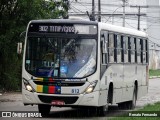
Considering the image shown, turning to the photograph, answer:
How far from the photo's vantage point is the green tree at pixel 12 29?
→ 29312 mm

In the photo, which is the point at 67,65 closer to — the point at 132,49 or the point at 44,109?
the point at 44,109

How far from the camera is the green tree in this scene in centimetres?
2931

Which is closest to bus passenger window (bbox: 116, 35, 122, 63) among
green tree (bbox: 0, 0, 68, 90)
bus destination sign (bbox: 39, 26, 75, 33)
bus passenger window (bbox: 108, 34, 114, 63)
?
bus passenger window (bbox: 108, 34, 114, 63)

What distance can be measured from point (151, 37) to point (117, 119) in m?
74.2

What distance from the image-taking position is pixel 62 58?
1608cm

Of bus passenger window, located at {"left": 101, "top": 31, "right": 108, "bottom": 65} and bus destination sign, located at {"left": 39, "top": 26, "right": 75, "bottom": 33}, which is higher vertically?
bus destination sign, located at {"left": 39, "top": 26, "right": 75, "bottom": 33}

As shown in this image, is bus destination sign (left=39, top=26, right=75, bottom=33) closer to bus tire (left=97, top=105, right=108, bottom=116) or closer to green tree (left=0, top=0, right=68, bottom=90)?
bus tire (left=97, top=105, right=108, bottom=116)

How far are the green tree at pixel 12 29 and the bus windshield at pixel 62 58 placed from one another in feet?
42.0

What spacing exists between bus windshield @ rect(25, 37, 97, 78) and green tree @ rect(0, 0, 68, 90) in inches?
505

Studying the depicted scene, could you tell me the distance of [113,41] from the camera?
59.3 ft

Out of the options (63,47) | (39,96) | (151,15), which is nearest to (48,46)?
(63,47)

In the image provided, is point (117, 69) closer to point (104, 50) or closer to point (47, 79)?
point (104, 50)

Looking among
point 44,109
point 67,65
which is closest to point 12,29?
point 44,109

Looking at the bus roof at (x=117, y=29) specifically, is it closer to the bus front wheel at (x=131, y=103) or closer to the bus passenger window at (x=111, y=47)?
the bus passenger window at (x=111, y=47)
